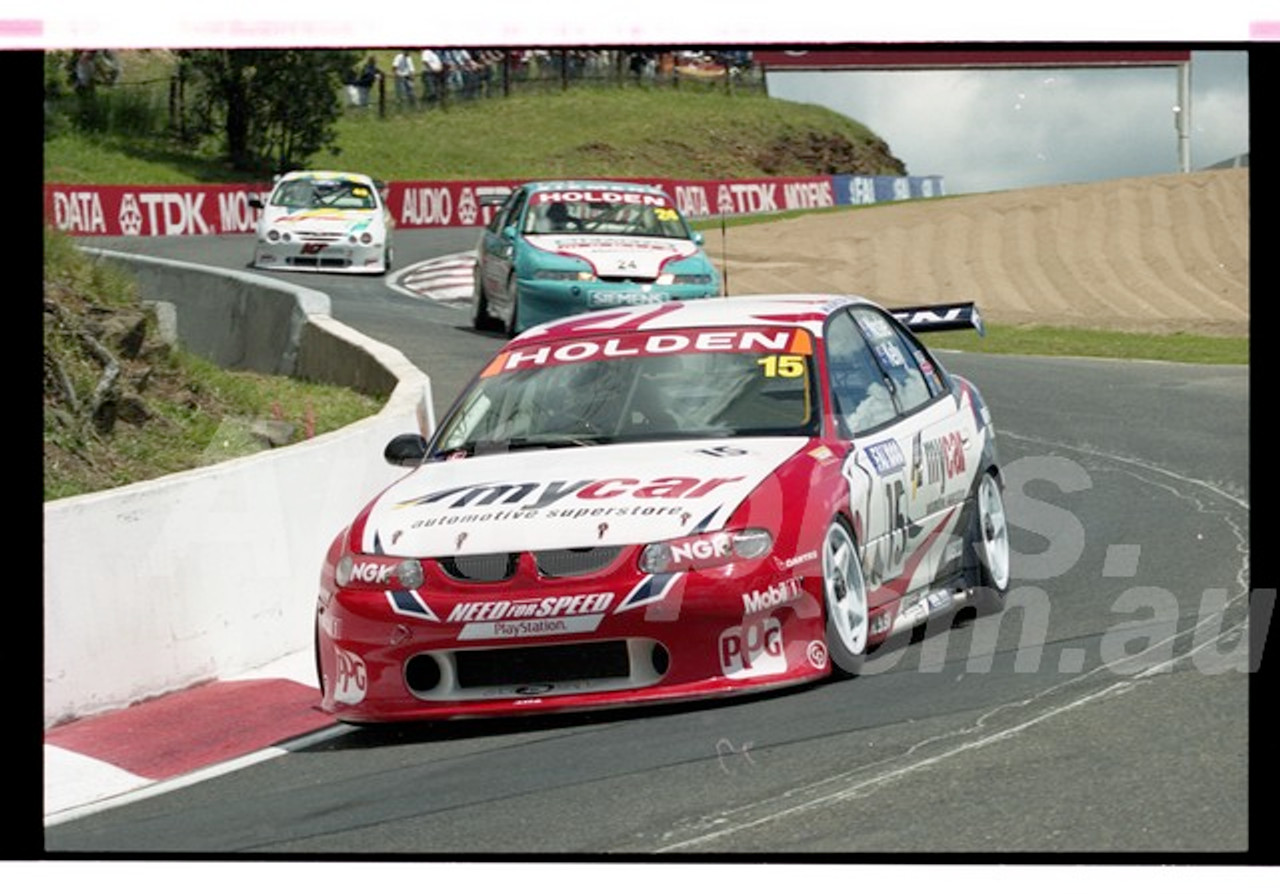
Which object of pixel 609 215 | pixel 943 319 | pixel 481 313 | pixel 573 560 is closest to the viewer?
pixel 573 560

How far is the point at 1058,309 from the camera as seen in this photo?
29094mm

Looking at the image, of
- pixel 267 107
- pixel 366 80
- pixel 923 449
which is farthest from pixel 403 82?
pixel 923 449

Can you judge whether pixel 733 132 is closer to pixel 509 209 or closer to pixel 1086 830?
pixel 509 209

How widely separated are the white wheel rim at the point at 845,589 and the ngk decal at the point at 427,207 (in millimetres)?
32115

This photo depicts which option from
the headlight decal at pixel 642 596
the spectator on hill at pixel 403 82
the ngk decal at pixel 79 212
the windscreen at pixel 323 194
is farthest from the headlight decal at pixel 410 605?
the ngk decal at pixel 79 212

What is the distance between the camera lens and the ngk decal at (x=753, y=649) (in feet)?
23.1

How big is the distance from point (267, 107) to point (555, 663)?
20935 millimetres

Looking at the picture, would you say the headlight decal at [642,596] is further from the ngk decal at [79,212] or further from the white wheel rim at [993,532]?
the ngk decal at [79,212]

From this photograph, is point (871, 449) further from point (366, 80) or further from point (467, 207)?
point (467, 207)

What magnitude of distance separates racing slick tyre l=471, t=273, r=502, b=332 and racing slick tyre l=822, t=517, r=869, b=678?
534 inches

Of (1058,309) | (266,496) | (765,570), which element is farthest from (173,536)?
(1058,309)

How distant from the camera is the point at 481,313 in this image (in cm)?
2133

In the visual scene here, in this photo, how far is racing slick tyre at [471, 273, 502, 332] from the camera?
21141 mm

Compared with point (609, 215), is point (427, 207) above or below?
above
